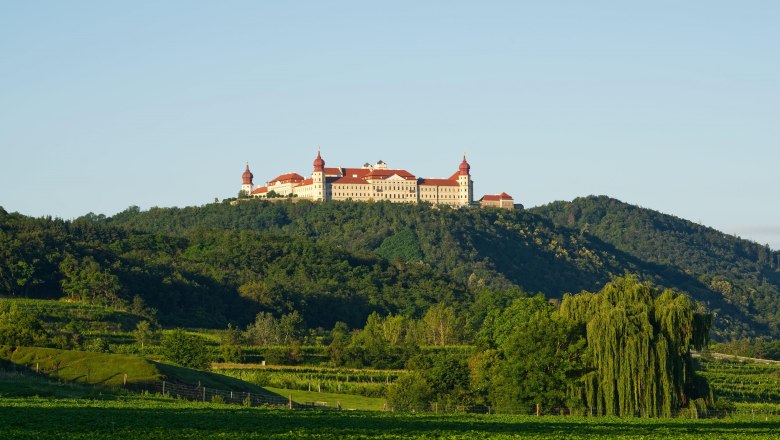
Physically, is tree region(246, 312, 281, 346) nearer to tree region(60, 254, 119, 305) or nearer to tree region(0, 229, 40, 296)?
tree region(60, 254, 119, 305)

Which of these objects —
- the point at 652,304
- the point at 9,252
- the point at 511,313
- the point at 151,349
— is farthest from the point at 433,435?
the point at 9,252

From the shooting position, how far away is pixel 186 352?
3438 inches

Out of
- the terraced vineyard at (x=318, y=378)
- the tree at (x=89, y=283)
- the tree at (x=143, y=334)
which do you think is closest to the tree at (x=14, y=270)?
the tree at (x=89, y=283)

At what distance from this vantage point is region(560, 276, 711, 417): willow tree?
2350 inches

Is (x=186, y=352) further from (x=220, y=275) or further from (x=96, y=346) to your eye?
(x=220, y=275)

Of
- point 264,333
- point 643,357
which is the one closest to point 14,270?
point 264,333

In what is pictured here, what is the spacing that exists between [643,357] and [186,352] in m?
38.3

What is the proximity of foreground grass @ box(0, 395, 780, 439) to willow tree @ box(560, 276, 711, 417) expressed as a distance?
3.67m

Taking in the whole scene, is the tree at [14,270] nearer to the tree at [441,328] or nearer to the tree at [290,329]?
the tree at [290,329]

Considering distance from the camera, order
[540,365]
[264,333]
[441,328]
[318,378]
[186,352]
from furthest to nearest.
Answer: [441,328] → [264,333] → [318,378] → [186,352] → [540,365]

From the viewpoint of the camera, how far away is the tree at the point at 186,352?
85.6 meters

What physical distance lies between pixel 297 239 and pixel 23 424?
15432cm

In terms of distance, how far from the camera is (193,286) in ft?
502

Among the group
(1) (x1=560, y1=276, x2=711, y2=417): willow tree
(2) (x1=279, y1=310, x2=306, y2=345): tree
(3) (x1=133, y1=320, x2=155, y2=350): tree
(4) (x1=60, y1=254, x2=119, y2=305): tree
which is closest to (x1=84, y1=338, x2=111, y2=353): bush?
(3) (x1=133, y1=320, x2=155, y2=350): tree
